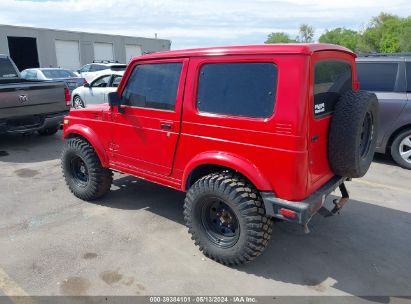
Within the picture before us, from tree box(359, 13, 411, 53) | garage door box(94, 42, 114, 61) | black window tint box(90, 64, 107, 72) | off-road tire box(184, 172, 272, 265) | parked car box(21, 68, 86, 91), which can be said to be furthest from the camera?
tree box(359, 13, 411, 53)

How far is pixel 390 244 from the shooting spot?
365 cm

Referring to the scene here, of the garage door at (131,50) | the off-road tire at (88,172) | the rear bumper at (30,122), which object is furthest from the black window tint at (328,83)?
the garage door at (131,50)

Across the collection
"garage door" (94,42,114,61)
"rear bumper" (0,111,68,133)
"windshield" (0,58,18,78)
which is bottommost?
"rear bumper" (0,111,68,133)

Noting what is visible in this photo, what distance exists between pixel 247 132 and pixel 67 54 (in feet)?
97.4

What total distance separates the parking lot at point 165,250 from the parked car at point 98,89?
5082mm

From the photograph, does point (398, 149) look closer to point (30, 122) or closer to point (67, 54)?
point (30, 122)

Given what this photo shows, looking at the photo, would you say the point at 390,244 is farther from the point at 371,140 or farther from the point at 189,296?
the point at 189,296

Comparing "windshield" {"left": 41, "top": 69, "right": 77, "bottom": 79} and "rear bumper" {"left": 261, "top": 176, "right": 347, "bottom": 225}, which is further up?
"windshield" {"left": 41, "top": 69, "right": 77, "bottom": 79}

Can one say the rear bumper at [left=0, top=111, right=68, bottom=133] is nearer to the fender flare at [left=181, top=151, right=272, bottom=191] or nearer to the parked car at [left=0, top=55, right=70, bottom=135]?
the parked car at [left=0, top=55, right=70, bottom=135]

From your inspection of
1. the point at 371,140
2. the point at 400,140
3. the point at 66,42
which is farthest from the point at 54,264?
the point at 66,42

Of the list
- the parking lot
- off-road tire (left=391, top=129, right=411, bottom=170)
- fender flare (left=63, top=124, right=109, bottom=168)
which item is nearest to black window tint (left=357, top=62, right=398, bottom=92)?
off-road tire (left=391, top=129, right=411, bottom=170)

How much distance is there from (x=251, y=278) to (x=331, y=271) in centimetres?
74

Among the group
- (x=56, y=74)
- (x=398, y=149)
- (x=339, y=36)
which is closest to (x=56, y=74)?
(x=56, y=74)

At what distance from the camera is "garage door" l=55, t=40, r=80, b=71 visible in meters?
28.4
